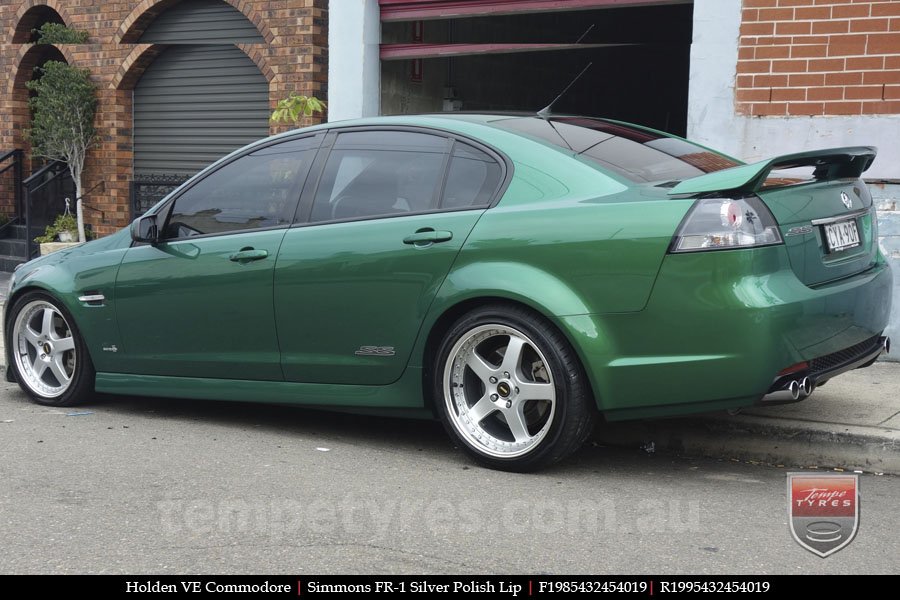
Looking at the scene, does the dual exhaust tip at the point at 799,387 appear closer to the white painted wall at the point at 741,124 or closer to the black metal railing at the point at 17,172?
the white painted wall at the point at 741,124

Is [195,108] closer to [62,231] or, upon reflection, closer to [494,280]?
[62,231]

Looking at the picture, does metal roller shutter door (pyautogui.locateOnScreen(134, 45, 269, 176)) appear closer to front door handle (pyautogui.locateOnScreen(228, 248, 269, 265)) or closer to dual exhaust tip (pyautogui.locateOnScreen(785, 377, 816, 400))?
front door handle (pyautogui.locateOnScreen(228, 248, 269, 265))

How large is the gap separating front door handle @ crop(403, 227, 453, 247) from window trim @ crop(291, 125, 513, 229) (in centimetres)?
12

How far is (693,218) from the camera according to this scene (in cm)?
446

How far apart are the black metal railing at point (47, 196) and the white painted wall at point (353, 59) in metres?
5.35

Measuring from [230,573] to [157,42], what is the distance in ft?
35.3

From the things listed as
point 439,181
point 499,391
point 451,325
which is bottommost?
point 499,391

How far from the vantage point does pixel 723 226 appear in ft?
14.6

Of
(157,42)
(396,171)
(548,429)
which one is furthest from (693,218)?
(157,42)

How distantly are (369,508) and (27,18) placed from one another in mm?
12308

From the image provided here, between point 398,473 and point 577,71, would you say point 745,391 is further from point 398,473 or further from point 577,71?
point 577,71

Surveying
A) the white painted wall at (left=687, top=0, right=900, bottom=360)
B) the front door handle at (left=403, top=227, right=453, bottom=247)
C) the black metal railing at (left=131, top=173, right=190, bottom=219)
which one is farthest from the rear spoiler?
the black metal railing at (left=131, top=173, right=190, bottom=219)

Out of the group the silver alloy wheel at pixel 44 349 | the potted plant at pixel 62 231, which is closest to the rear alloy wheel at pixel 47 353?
the silver alloy wheel at pixel 44 349

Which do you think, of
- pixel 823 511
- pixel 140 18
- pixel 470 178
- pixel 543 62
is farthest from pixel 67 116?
pixel 823 511
